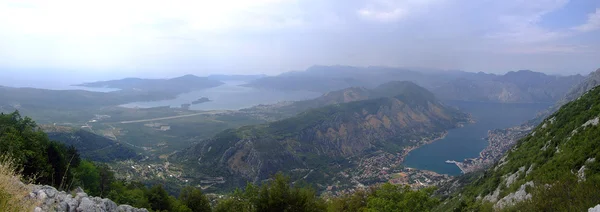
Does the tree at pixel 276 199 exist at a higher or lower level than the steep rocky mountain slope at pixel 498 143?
higher

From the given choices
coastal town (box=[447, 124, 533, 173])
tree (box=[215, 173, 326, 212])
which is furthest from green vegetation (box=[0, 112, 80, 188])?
coastal town (box=[447, 124, 533, 173])

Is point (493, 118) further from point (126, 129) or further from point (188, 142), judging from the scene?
point (126, 129)

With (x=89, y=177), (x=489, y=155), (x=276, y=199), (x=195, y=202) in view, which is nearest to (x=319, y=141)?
(x=489, y=155)

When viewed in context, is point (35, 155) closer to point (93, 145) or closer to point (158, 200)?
point (158, 200)

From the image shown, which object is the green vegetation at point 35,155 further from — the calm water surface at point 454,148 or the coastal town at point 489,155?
the calm water surface at point 454,148

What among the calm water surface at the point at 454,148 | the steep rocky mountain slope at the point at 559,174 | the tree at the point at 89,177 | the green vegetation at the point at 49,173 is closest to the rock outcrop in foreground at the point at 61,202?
the green vegetation at the point at 49,173
